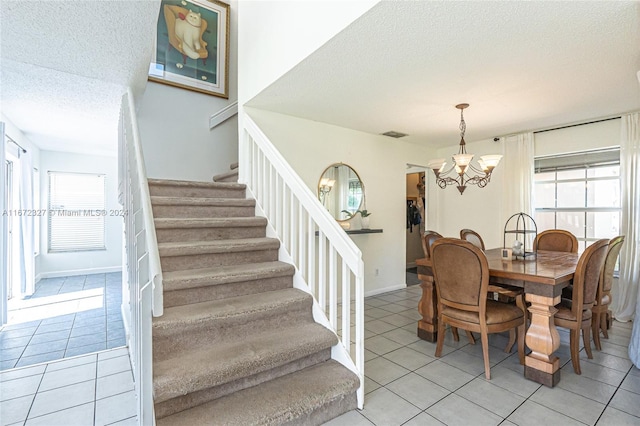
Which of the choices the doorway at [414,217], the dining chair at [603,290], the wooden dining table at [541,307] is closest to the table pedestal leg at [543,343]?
the wooden dining table at [541,307]

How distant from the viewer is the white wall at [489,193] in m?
4.08

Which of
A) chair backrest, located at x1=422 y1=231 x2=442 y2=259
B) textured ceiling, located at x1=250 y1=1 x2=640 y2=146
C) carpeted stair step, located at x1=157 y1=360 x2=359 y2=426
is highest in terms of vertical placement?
textured ceiling, located at x1=250 y1=1 x2=640 y2=146

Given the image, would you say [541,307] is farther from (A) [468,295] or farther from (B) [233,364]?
(B) [233,364]

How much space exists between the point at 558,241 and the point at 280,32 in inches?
153

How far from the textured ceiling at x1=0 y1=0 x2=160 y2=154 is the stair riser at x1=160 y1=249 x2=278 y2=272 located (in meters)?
1.63

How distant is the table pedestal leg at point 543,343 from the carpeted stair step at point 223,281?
1825 millimetres

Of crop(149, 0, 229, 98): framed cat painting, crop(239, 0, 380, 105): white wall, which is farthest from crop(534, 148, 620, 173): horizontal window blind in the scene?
crop(149, 0, 229, 98): framed cat painting

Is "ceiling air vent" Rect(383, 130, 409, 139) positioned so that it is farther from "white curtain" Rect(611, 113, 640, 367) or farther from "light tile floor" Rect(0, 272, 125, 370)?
"light tile floor" Rect(0, 272, 125, 370)

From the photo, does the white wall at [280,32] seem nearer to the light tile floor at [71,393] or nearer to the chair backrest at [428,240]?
the chair backrest at [428,240]

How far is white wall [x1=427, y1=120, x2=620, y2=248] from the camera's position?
4.08 metres

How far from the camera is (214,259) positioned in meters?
2.64

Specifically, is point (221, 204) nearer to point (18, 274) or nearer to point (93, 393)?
point (93, 393)

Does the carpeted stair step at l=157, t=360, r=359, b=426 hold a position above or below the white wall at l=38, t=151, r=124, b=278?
below

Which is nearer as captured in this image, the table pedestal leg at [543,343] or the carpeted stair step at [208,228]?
the table pedestal leg at [543,343]
